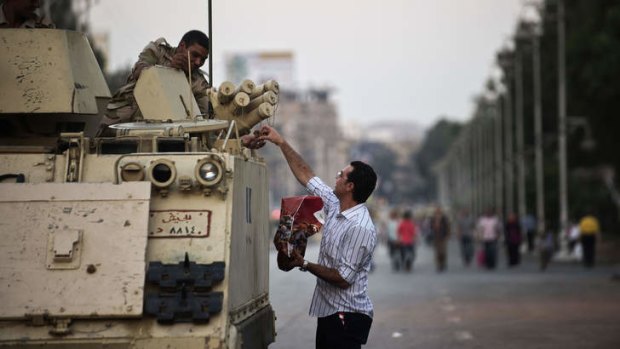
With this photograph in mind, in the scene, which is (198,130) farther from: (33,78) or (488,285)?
(488,285)

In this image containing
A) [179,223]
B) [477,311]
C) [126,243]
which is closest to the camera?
[126,243]

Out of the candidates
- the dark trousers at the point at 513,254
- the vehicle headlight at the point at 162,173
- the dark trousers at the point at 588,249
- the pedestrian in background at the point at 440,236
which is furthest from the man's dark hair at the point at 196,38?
the dark trousers at the point at 588,249

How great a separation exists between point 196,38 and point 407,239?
93.5 feet

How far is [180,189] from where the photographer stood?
837 centimetres

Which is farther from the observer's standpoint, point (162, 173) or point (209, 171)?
point (162, 173)

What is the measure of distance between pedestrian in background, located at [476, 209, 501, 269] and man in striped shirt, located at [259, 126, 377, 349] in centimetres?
3080

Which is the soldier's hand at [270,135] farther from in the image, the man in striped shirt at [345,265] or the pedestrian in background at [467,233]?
the pedestrian in background at [467,233]

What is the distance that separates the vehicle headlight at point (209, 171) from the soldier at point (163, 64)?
1.93 meters

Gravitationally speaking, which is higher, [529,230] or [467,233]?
[529,230]

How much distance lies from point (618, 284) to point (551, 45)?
47228 millimetres

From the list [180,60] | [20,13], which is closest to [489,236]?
[180,60]

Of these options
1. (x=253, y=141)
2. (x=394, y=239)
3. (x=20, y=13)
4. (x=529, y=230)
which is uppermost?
(x=529, y=230)

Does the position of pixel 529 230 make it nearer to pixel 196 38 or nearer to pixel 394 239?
pixel 394 239

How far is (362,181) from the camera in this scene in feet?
30.6
